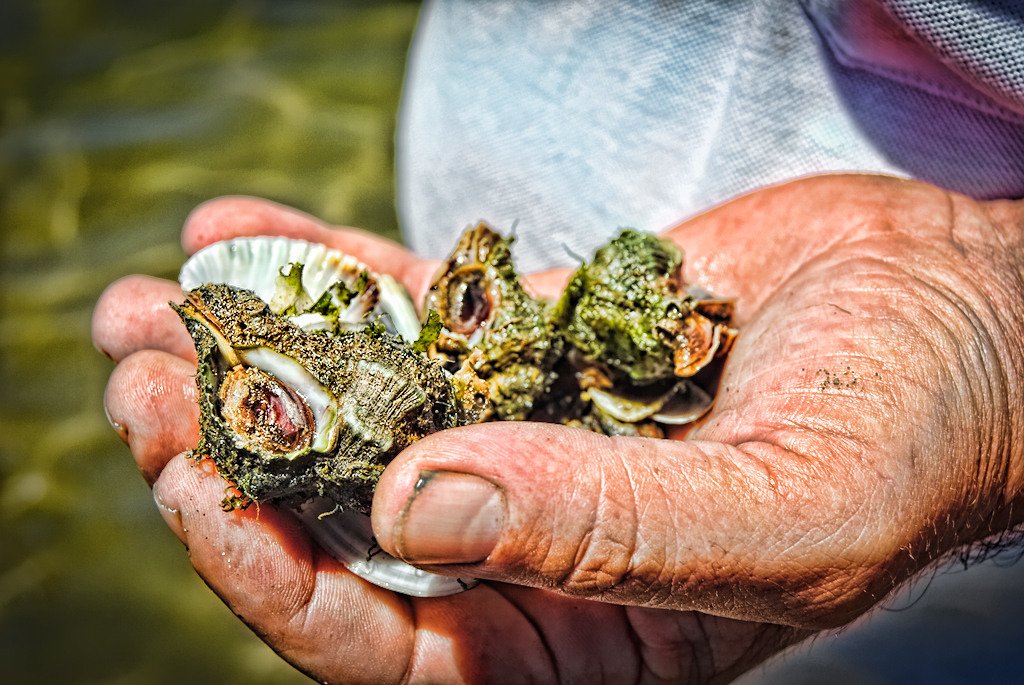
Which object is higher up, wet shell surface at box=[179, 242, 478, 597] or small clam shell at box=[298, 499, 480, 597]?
wet shell surface at box=[179, 242, 478, 597]

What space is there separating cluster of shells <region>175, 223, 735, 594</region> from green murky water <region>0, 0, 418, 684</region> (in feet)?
9.06

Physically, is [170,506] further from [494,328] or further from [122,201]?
[122,201]

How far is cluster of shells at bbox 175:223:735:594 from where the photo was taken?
200 centimetres

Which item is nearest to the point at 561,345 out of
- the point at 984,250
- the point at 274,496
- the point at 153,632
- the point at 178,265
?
the point at 274,496

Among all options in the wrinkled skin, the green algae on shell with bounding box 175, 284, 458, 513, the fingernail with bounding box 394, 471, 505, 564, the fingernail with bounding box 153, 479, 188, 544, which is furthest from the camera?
the fingernail with bounding box 153, 479, 188, 544

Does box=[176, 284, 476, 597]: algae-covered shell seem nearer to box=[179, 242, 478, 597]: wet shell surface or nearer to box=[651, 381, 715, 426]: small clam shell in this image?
box=[179, 242, 478, 597]: wet shell surface

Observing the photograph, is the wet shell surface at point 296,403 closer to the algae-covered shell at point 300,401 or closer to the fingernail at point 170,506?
the algae-covered shell at point 300,401

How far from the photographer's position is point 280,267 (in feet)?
8.95

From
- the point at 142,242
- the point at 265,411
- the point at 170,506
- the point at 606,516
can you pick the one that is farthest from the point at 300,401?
the point at 142,242

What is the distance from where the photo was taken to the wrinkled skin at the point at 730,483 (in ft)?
5.70

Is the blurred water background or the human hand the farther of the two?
the blurred water background

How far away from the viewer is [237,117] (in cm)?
639

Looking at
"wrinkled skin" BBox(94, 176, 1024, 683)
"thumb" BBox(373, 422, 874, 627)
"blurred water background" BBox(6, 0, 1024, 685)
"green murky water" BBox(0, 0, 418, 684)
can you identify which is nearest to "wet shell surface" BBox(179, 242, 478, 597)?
"wrinkled skin" BBox(94, 176, 1024, 683)

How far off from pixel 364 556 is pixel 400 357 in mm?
706
